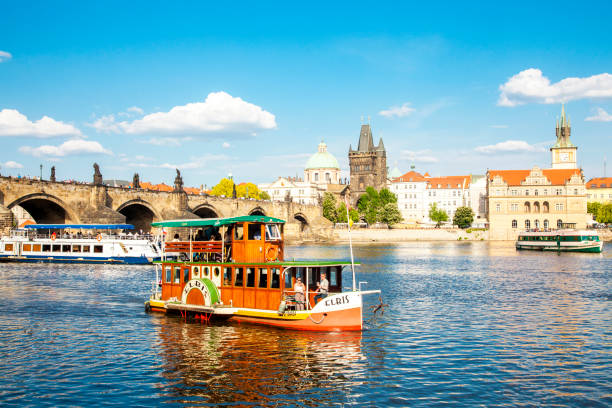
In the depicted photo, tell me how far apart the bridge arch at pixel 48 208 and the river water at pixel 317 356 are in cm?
2978

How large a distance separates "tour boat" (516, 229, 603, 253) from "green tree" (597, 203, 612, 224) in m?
62.8

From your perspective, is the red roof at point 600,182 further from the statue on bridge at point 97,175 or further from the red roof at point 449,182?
the statue on bridge at point 97,175

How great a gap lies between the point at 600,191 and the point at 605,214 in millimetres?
36654

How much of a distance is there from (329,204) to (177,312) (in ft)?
450

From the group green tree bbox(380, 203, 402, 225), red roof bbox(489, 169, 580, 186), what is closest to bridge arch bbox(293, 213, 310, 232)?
green tree bbox(380, 203, 402, 225)

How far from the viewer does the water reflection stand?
1634 centimetres

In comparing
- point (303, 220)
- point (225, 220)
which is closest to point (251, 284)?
point (225, 220)

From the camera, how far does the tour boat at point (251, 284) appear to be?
2353cm

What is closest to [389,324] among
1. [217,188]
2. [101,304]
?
[101,304]

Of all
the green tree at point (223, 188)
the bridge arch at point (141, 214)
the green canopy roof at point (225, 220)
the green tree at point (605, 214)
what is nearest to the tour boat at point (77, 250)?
the bridge arch at point (141, 214)

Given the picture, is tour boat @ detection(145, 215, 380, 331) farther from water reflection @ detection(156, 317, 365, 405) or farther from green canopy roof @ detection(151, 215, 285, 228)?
water reflection @ detection(156, 317, 365, 405)

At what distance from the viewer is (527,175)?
5128 inches

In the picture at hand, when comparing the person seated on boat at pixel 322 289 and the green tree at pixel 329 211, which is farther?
the green tree at pixel 329 211

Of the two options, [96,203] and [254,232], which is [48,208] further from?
[254,232]
